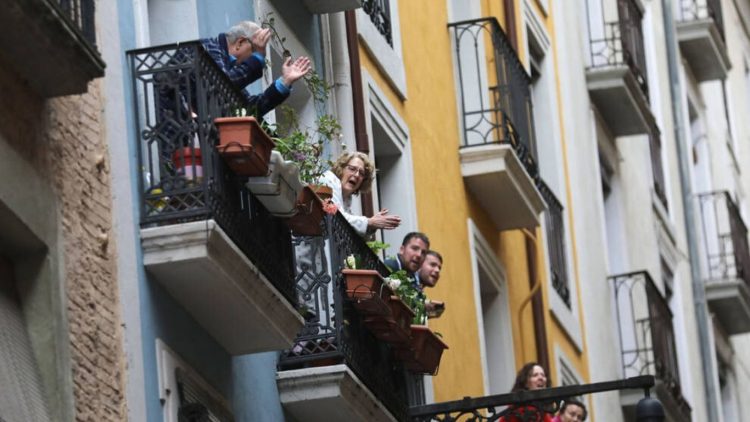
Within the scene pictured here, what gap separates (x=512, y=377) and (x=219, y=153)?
31.7 ft

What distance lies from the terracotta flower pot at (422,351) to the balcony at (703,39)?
20090 mm

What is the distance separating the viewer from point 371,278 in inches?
620

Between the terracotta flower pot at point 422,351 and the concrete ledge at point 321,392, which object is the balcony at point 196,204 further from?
the terracotta flower pot at point 422,351

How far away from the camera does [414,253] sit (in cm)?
1716

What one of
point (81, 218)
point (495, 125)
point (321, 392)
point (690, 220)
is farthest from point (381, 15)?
point (690, 220)

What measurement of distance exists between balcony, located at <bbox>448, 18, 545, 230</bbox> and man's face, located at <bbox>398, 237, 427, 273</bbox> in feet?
15.7

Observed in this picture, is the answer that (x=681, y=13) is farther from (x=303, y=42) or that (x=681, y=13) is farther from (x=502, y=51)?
(x=303, y=42)

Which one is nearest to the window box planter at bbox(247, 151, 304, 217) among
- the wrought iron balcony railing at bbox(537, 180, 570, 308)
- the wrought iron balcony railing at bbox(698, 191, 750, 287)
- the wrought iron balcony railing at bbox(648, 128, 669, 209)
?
the wrought iron balcony railing at bbox(537, 180, 570, 308)

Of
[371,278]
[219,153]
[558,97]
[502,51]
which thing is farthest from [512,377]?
[219,153]

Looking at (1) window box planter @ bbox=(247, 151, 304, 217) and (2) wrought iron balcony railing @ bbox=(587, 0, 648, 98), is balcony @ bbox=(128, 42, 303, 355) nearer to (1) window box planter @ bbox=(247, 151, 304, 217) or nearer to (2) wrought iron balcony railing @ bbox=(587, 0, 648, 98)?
(1) window box planter @ bbox=(247, 151, 304, 217)

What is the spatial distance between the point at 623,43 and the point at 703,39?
753 centimetres

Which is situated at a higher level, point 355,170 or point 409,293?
point 355,170

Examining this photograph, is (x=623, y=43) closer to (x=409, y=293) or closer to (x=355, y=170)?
(x=409, y=293)

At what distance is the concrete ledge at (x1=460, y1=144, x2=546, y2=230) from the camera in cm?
2197
